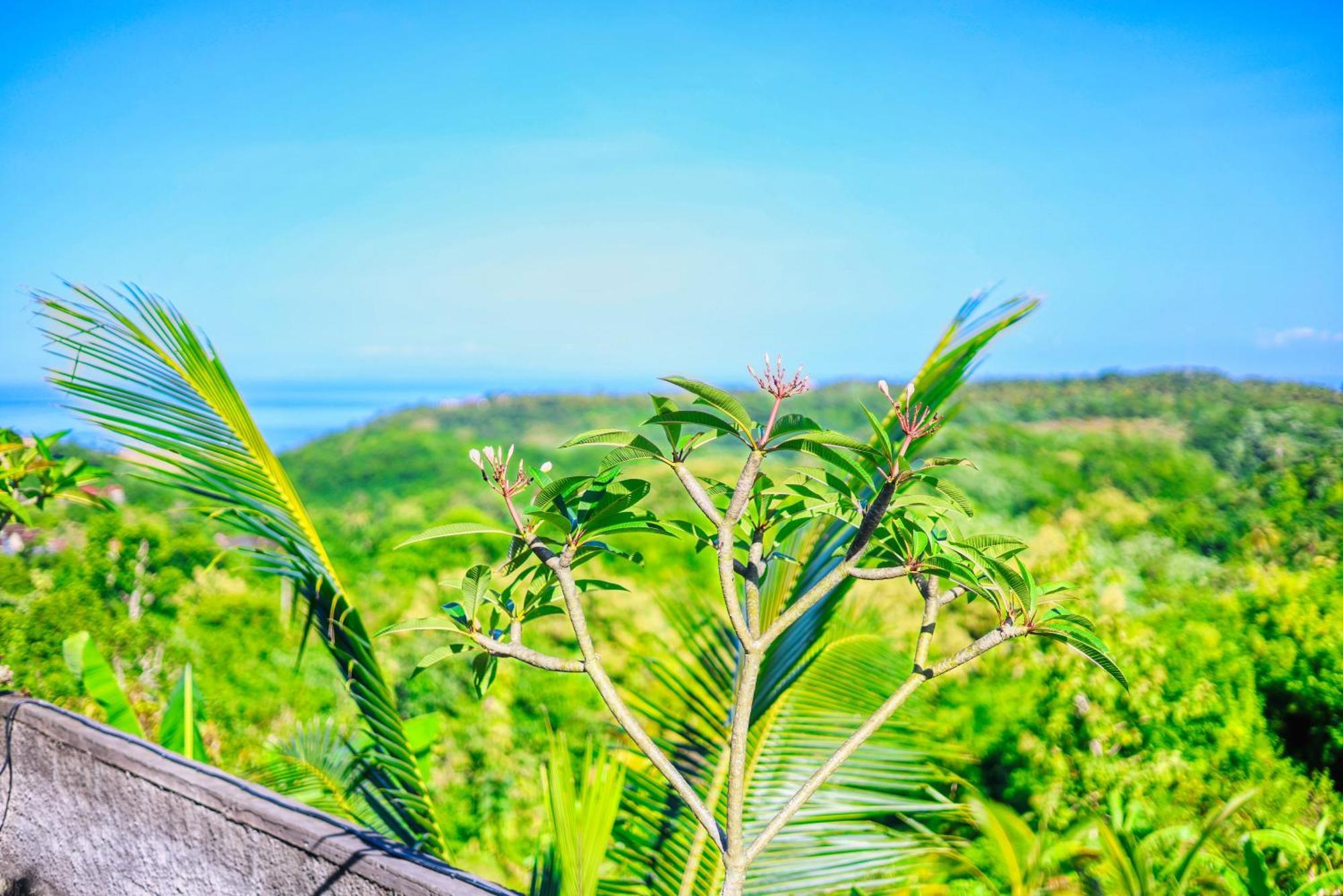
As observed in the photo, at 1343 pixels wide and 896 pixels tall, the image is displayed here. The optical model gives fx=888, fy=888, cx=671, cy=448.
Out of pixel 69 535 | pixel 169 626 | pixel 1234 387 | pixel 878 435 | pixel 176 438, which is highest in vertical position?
pixel 1234 387

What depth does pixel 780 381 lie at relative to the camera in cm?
109

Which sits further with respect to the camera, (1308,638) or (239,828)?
(1308,638)

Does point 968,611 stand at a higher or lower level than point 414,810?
higher

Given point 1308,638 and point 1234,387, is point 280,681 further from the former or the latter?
point 1234,387

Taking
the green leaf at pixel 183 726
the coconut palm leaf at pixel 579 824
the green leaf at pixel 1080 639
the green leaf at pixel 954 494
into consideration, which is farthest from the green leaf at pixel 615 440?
the green leaf at pixel 183 726

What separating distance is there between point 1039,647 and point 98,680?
3.18 m

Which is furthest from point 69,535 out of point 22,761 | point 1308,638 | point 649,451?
point 1308,638

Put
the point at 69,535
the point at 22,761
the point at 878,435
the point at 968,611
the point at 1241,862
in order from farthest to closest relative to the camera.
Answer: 1. the point at 69,535
2. the point at 968,611
3. the point at 22,761
4. the point at 1241,862
5. the point at 878,435

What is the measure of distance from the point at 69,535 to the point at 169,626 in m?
0.62

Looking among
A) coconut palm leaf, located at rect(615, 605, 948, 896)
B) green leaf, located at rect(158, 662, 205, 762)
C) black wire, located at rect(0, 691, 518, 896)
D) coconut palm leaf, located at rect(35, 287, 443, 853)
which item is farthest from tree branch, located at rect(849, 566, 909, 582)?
green leaf, located at rect(158, 662, 205, 762)

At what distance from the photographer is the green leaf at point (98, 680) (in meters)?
2.90

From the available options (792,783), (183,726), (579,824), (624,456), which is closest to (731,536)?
(624,456)

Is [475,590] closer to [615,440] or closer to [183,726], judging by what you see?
[615,440]

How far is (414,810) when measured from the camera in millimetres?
2271
